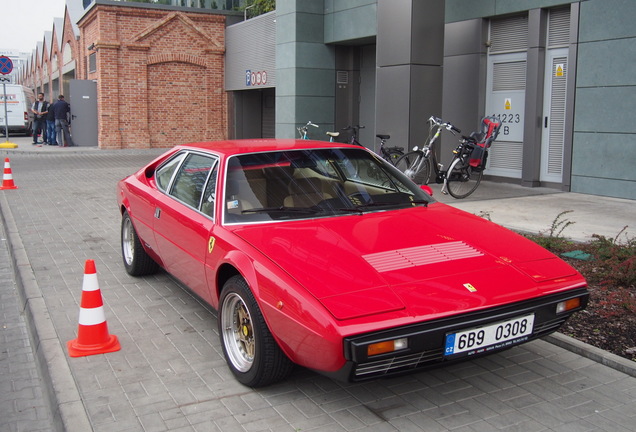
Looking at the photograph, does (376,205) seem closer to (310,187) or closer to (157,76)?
(310,187)

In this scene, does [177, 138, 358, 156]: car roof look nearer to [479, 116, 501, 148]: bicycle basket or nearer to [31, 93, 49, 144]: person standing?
[479, 116, 501, 148]: bicycle basket

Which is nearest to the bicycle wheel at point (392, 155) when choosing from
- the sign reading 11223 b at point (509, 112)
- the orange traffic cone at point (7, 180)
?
the sign reading 11223 b at point (509, 112)

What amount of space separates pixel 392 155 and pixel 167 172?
6.91 m

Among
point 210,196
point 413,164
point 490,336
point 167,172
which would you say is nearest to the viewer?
point 490,336

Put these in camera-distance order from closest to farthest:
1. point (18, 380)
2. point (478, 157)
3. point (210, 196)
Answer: point (18, 380) < point (210, 196) < point (478, 157)

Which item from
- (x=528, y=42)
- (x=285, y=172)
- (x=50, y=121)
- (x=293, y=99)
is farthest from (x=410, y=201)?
(x=50, y=121)

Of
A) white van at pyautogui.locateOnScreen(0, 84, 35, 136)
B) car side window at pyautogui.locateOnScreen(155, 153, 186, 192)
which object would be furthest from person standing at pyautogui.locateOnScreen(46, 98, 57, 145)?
car side window at pyautogui.locateOnScreen(155, 153, 186, 192)

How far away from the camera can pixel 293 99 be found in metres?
18.5

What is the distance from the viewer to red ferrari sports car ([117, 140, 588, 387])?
3320 mm

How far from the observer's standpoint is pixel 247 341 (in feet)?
13.2

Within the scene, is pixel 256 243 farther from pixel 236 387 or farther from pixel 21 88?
pixel 21 88

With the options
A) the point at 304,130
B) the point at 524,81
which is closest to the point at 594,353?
the point at 524,81

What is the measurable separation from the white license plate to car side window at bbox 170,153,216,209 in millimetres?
2287

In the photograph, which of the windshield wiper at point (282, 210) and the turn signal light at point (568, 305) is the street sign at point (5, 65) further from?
the turn signal light at point (568, 305)
